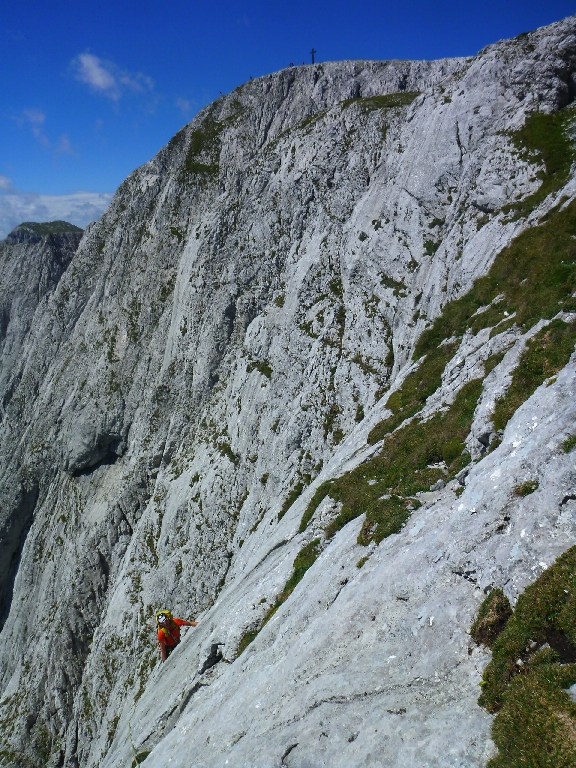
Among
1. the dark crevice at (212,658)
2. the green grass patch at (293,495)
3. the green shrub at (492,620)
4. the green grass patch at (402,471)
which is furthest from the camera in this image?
the green grass patch at (293,495)

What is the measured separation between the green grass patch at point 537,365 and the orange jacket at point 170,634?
20635 mm

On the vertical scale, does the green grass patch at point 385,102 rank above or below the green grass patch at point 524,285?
above

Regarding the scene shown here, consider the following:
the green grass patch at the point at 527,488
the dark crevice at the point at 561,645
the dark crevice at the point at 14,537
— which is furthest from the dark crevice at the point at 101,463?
the dark crevice at the point at 561,645

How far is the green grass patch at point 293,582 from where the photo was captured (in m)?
16.5

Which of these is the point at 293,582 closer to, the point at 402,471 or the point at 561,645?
the point at 402,471

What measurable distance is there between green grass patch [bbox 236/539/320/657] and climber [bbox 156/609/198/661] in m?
9.05

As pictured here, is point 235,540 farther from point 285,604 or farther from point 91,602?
point 91,602

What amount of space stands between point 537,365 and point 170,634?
23.7 metres

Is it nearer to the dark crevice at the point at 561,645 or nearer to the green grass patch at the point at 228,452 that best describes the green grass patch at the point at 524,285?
the dark crevice at the point at 561,645

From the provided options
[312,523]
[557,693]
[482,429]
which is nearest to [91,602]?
[312,523]

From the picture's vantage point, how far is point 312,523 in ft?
62.5

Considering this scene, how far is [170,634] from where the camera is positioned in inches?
1014

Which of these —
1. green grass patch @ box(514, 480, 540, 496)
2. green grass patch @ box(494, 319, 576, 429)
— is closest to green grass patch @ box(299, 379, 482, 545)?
green grass patch @ box(494, 319, 576, 429)

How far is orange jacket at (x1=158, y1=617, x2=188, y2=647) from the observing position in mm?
24828
